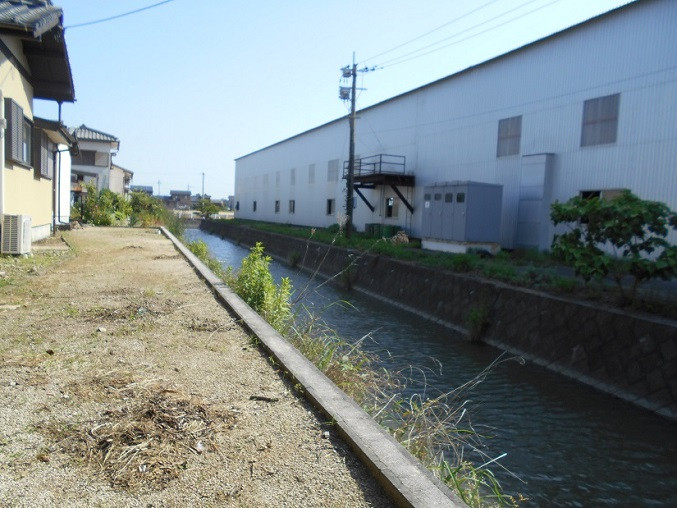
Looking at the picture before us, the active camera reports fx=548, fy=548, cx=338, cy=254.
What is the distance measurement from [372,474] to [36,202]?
12907 millimetres

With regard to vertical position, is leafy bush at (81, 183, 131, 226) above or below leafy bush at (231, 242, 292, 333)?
above

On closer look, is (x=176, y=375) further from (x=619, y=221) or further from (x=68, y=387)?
(x=619, y=221)

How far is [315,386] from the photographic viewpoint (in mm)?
3869

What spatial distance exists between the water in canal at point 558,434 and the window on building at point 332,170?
845 inches

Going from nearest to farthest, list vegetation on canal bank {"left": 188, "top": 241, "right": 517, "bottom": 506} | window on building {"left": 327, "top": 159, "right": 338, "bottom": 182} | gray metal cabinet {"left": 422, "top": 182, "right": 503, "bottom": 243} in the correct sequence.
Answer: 1. vegetation on canal bank {"left": 188, "top": 241, "right": 517, "bottom": 506}
2. gray metal cabinet {"left": 422, "top": 182, "right": 503, "bottom": 243}
3. window on building {"left": 327, "top": 159, "right": 338, "bottom": 182}

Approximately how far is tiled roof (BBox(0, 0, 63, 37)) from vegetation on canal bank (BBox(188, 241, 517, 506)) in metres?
5.04

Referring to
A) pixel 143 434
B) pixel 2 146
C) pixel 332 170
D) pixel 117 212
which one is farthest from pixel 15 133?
pixel 332 170

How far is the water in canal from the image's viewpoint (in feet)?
16.4

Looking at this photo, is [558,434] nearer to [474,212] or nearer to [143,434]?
[143,434]

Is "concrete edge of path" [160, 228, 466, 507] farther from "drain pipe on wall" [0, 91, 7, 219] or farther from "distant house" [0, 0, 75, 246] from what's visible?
"distant house" [0, 0, 75, 246]

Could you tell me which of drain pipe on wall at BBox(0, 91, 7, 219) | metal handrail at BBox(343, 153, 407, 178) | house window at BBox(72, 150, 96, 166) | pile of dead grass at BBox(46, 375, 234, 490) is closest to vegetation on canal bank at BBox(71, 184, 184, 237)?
metal handrail at BBox(343, 153, 407, 178)

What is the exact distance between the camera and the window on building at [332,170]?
101ft

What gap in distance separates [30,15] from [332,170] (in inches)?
897

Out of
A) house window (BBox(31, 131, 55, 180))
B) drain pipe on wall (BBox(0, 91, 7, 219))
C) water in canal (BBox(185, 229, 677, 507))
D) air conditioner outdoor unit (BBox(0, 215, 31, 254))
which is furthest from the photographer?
house window (BBox(31, 131, 55, 180))
